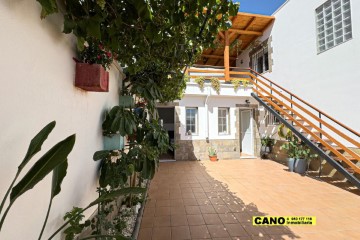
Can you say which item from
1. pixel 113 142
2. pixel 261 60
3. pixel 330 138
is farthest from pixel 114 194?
pixel 261 60

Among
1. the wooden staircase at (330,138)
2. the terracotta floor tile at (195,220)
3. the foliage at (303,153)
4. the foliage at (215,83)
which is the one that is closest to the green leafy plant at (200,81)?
the foliage at (215,83)

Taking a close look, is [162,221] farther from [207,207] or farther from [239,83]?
[239,83]

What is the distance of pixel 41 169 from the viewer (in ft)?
2.21

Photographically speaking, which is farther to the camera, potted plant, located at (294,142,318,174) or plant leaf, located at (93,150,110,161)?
potted plant, located at (294,142,318,174)

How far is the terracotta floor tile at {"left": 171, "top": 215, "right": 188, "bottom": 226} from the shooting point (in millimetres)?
2783

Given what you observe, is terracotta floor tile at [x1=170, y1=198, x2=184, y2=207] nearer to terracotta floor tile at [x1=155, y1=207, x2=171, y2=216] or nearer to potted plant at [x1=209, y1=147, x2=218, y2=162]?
terracotta floor tile at [x1=155, y1=207, x2=171, y2=216]

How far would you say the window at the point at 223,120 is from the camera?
827 centimetres

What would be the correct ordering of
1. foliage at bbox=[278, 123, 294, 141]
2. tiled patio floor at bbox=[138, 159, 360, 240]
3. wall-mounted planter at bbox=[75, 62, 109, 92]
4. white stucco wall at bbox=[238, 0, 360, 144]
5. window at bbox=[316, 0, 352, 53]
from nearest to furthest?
wall-mounted planter at bbox=[75, 62, 109, 92], tiled patio floor at bbox=[138, 159, 360, 240], white stucco wall at bbox=[238, 0, 360, 144], window at bbox=[316, 0, 352, 53], foliage at bbox=[278, 123, 294, 141]

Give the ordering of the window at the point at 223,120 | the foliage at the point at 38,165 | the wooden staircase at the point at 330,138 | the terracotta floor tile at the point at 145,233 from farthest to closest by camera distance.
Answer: the window at the point at 223,120 → the wooden staircase at the point at 330,138 → the terracotta floor tile at the point at 145,233 → the foliage at the point at 38,165

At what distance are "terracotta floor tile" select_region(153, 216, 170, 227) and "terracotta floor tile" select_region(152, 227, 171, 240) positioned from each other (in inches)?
3.9

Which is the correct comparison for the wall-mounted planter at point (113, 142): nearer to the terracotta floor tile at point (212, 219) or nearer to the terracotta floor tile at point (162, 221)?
the terracotta floor tile at point (162, 221)

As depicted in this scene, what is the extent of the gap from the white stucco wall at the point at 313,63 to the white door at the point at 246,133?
1989 mm

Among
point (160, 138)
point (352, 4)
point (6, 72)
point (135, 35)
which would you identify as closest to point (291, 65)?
point (352, 4)

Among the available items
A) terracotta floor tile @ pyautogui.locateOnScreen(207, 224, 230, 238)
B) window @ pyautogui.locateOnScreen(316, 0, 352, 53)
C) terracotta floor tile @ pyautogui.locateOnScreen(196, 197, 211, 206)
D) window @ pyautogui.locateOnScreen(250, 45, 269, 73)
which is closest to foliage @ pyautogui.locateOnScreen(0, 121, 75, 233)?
terracotta floor tile @ pyautogui.locateOnScreen(207, 224, 230, 238)
